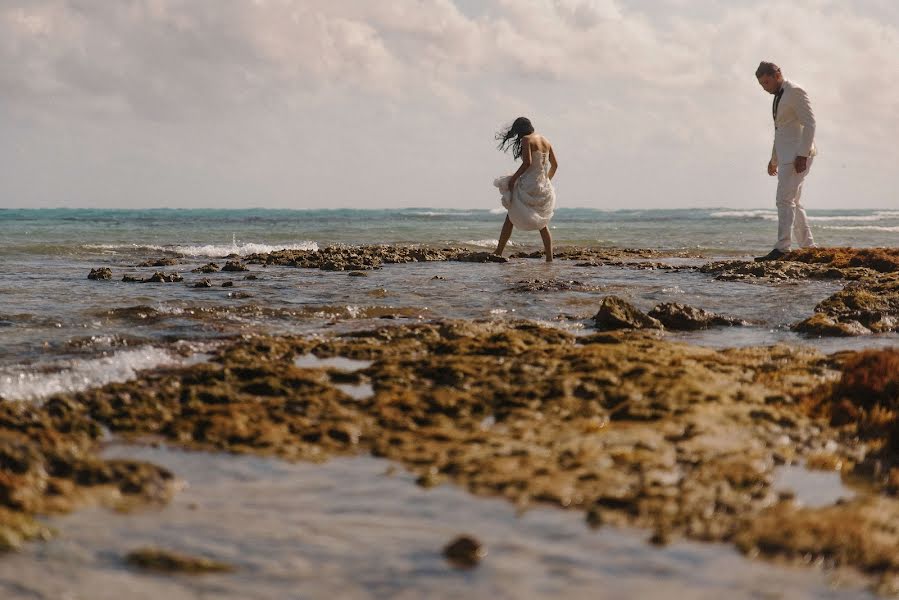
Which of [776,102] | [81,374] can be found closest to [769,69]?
[776,102]

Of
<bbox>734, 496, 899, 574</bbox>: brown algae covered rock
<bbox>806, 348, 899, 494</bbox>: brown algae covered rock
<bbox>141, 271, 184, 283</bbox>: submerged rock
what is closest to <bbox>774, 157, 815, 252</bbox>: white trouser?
<bbox>806, 348, 899, 494</bbox>: brown algae covered rock

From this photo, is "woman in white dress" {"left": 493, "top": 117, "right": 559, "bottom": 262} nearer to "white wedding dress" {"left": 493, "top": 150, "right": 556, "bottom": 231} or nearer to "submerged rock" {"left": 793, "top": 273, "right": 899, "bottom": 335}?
"white wedding dress" {"left": 493, "top": 150, "right": 556, "bottom": 231}

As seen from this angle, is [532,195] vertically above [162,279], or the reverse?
[532,195]

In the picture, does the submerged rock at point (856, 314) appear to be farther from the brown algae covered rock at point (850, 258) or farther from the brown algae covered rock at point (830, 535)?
the brown algae covered rock at point (830, 535)

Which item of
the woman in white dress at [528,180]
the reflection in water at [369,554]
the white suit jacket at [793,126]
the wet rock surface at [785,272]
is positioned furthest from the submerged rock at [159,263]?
the reflection in water at [369,554]

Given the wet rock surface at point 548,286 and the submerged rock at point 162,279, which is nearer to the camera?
the wet rock surface at point 548,286

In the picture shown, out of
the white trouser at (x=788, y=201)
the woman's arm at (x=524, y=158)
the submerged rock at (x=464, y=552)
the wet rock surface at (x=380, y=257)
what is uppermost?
the woman's arm at (x=524, y=158)

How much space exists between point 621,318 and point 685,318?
0.68m

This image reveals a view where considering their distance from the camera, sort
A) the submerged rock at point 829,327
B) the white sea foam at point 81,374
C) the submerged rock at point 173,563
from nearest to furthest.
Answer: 1. the submerged rock at point 173,563
2. the white sea foam at point 81,374
3. the submerged rock at point 829,327

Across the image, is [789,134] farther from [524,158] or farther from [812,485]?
[812,485]

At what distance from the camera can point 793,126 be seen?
1262 centimetres

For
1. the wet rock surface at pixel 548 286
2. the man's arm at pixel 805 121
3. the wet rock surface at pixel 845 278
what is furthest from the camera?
the man's arm at pixel 805 121

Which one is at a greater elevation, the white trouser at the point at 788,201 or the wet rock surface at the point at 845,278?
the white trouser at the point at 788,201

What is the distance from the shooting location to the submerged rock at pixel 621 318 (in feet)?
24.2
